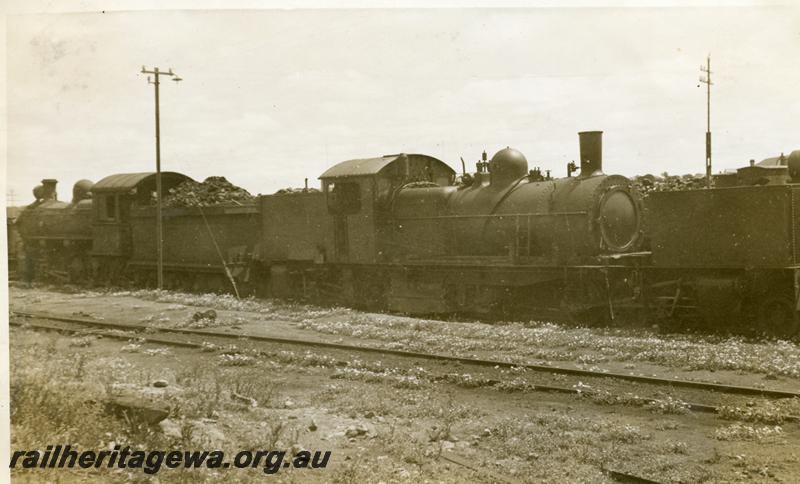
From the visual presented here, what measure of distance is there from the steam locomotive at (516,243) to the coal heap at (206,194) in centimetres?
92

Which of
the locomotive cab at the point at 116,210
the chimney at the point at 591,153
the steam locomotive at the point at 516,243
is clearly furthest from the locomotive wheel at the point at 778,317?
the locomotive cab at the point at 116,210

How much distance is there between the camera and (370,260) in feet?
52.1

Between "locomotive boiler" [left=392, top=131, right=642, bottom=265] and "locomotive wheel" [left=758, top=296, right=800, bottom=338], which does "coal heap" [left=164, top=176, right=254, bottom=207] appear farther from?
"locomotive wheel" [left=758, top=296, right=800, bottom=338]

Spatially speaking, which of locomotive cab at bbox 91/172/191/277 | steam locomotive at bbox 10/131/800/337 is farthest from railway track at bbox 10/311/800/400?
locomotive cab at bbox 91/172/191/277

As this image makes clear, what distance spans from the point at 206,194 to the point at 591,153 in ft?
45.1

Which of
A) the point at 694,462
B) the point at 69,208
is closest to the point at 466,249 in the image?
the point at 694,462

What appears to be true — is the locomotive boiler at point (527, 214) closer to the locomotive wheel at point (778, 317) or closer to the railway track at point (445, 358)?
the locomotive wheel at point (778, 317)

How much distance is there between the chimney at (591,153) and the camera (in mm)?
13312

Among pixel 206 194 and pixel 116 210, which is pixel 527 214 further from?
pixel 116 210

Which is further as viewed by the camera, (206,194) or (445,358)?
(206,194)

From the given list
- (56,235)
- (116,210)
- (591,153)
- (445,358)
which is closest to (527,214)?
(591,153)


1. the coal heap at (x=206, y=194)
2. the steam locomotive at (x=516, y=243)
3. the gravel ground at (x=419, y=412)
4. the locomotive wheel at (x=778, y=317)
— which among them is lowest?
the gravel ground at (x=419, y=412)

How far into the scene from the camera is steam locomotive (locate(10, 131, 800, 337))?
11.3 m

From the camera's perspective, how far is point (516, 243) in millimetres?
13562
